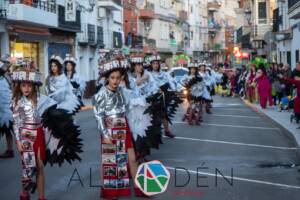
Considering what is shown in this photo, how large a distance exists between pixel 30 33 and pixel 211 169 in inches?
1008

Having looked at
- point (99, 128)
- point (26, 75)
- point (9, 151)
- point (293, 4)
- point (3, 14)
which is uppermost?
point (293, 4)

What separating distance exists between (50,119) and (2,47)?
81.0 ft

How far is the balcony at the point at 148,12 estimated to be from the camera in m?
67.4

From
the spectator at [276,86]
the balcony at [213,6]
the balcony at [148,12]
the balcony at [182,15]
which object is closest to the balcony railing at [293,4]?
the spectator at [276,86]

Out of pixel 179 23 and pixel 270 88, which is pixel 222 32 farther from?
pixel 270 88

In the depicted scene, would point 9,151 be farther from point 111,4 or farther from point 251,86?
point 111,4

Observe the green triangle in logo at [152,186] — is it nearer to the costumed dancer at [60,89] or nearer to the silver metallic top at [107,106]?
the silver metallic top at [107,106]

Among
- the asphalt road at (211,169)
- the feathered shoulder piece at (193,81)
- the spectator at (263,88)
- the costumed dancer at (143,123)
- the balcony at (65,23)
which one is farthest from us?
the balcony at (65,23)


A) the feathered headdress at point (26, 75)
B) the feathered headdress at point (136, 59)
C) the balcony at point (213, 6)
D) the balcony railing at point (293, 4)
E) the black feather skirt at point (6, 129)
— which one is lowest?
the black feather skirt at point (6, 129)

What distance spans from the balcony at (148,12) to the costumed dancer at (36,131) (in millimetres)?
59058

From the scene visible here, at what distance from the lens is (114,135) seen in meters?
8.84

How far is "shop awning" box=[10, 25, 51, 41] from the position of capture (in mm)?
33906

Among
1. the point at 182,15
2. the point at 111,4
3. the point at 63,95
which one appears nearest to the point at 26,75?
the point at 63,95

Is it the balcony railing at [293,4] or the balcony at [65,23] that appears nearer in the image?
the balcony railing at [293,4]
